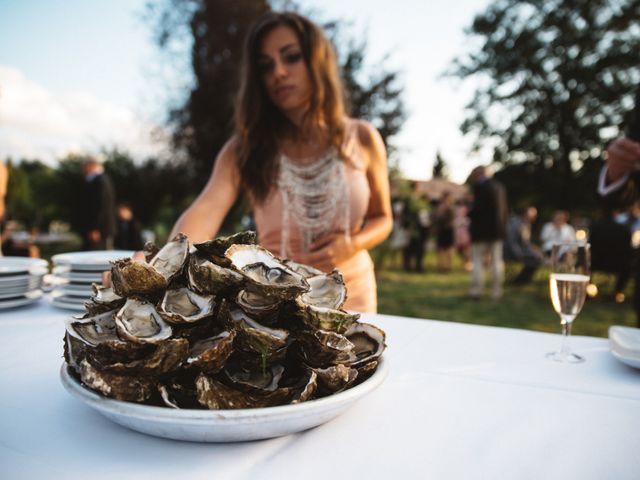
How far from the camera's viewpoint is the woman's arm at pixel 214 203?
1831mm

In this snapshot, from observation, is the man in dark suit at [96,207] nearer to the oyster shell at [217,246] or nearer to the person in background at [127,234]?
the person in background at [127,234]

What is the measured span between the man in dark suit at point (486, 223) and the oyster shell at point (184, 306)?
7054 mm

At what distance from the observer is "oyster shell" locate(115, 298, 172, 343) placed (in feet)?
1.86

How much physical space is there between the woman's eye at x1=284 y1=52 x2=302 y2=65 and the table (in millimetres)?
1606

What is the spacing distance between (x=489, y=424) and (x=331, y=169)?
1592 millimetres

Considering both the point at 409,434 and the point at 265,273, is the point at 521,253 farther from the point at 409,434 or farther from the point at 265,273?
the point at 265,273

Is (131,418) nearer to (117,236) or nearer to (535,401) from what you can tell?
(535,401)

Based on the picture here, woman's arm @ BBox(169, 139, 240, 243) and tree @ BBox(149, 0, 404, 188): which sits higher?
tree @ BBox(149, 0, 404, 188)

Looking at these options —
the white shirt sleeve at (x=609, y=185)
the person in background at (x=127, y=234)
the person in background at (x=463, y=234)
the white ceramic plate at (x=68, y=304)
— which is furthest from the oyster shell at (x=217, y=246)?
the person in background at (x=463, y=234)

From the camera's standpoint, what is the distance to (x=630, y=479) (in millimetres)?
593

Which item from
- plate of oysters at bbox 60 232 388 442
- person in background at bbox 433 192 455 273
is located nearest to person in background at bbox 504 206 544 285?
person in background at bbox 433 192 455 273

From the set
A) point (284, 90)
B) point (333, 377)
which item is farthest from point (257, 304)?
point (284, 90)

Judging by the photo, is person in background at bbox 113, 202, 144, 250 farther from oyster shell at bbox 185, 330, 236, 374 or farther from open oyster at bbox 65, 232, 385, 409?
oyster shell at bbox 185, 330, 236, 374

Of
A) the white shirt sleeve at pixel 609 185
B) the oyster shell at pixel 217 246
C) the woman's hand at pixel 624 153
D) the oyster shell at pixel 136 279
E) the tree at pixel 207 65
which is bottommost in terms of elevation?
the oyster shell at pixel 136 279
